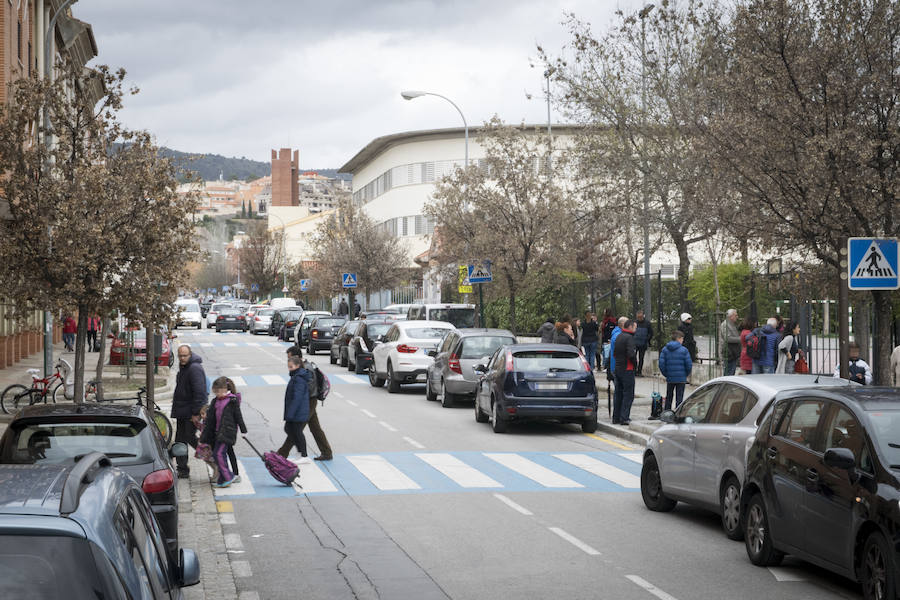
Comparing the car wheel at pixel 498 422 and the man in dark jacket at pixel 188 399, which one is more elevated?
the man in dark jacket at pixel 188 399

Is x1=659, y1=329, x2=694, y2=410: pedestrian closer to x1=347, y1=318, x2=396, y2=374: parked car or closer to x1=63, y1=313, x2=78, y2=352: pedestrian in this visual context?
x1=347, y1=318, x2=396, y2=374: parked car

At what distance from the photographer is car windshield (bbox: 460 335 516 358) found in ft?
79.6

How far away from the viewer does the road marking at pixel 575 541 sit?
10156 millimetres

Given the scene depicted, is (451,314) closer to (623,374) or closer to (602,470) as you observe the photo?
(623,374)

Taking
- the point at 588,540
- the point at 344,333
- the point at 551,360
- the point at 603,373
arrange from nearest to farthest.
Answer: the point at 588,540 → the point at 551,360 → the point at 603,373 → the point at 344,333

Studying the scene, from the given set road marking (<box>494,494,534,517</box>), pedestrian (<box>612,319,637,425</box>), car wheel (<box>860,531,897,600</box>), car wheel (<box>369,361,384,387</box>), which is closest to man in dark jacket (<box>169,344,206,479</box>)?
road marking (<box>494,494,534,517</box>)

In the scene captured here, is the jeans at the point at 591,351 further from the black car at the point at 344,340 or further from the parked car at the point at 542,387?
the parked car at the point at 542,387

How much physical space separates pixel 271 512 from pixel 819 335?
1364cm

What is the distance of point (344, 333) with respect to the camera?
124 feet

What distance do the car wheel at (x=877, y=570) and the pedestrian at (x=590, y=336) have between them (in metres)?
22.8

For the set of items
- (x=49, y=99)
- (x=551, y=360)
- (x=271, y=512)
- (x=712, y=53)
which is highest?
(x=712, y=53)

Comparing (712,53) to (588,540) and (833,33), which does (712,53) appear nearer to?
(833,33)

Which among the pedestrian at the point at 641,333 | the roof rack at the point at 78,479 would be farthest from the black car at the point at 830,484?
the pedestrian at the point at 641,333

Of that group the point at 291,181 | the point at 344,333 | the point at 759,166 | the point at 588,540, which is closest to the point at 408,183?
the point at 344,333
